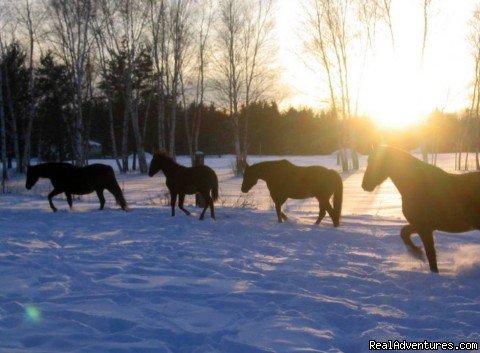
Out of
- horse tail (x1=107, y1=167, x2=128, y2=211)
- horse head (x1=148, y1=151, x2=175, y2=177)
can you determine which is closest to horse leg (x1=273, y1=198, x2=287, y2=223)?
horse head (x1=148, y1=151, x2=175, y2=177)

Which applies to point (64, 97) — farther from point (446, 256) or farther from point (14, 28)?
point (446, 256)

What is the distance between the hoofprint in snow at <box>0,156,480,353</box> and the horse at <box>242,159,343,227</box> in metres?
0.93

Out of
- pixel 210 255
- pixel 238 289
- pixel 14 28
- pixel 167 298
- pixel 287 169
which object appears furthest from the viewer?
pixel 14 28

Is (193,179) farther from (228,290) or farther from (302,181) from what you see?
(228,290)

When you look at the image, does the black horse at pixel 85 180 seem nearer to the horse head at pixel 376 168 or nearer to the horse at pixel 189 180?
the horse at pixel 189 180

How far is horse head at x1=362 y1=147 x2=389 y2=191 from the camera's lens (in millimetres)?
5998

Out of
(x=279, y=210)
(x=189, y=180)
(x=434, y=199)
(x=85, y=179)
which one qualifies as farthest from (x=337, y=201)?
(x=85, y=179)

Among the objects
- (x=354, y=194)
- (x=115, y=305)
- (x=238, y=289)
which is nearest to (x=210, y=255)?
(x=238, y=289)

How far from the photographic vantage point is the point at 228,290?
4312 millimetres

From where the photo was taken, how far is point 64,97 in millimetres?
39625

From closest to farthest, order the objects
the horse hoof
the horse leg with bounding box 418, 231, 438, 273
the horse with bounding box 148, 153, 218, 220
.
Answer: the horse leg with bounding box 418, 231, 438, 273
the horse hoof
the horse with bounding box 148, 153, 218, 220

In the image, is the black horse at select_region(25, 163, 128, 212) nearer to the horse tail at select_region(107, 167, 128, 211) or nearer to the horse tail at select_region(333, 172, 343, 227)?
the horse tail at select_region(107, 167, 128, 211)

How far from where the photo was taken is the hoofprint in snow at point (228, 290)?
10.4 feet

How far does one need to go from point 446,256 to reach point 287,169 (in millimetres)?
4023
